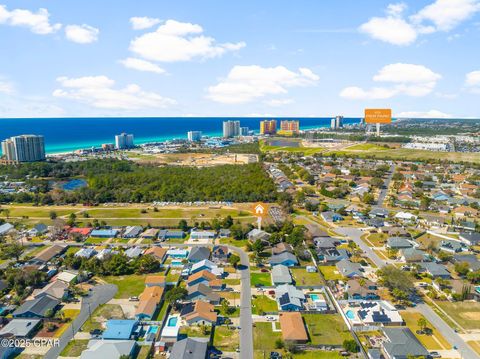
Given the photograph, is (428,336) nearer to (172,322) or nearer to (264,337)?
(264,337)

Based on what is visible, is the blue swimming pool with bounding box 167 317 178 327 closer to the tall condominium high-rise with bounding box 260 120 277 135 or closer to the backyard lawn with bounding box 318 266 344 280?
the backyard lawn with bounding box 318 266 344 280

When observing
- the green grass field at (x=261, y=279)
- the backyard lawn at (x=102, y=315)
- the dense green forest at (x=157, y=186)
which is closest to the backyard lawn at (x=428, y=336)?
the green grass field at (x=261, y=279)

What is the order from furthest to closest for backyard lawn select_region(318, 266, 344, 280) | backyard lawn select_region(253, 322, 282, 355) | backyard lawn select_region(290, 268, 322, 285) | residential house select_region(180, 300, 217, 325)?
backyard lawn select_region(318, 266, 344, 280), backyard lawn select_region(290, 268, 322, 285), residential house select_region(180, 300, 217, 325), backyard lawn select_region(253, 322, 282, 355)

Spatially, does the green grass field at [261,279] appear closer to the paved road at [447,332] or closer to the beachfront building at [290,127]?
the paved road at [447,332]

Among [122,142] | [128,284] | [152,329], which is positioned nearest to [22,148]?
[122,142]

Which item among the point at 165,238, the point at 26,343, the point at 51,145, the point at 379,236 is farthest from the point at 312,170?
the point at 51,145

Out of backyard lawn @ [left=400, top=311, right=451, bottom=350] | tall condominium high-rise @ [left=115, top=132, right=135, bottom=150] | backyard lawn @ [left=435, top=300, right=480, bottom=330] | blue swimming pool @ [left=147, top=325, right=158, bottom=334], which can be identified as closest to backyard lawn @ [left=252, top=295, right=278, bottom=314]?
blue swimming pool @ [left=147, top=325, right=158, bottom=334]

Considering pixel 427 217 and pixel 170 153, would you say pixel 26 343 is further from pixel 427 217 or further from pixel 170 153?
pixel 170 153
